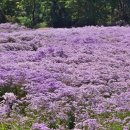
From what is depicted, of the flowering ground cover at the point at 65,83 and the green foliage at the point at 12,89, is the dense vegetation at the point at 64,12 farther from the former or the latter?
the green foliage at the point at 12,89

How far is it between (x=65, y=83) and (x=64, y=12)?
1783 inches

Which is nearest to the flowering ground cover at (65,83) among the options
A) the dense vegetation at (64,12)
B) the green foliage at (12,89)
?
the green foliage at (12,89)

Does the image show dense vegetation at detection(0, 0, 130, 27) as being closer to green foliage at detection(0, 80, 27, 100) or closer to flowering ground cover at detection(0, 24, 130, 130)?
flowering ground cover at detection(0, 24, 130, 130)

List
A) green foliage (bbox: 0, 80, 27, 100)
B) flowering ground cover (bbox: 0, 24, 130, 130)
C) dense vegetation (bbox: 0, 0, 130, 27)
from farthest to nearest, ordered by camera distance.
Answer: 1. dense vegetation (bbox: 0, 0, 130, 27)
2. green foliage (bbox: 0, 80, 27, 100)
3. flowering ground cover (bbox: 0, 24, 130, 130)

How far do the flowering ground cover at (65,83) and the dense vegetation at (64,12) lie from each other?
30.5 meters

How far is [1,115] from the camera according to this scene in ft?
34.7

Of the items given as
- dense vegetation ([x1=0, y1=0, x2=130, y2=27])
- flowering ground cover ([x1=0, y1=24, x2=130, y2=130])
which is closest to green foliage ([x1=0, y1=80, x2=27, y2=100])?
flowering ground cover ([x1=0, y1=24, x2=130, y2=130])

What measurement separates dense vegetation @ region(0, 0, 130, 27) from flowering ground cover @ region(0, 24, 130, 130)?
100 ft

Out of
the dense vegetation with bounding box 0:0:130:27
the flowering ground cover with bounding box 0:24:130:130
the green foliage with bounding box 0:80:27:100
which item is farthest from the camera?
the dense vegetation with bounding box 0:0:130:27

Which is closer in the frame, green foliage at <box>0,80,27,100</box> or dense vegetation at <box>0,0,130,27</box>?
green foliage at <box>0,80,27,100</box>

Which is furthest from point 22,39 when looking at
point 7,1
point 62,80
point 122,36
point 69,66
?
point 7,1

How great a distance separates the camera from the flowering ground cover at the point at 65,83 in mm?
10820

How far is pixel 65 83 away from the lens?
14.9m

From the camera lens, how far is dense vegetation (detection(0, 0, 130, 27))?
5500 cm
